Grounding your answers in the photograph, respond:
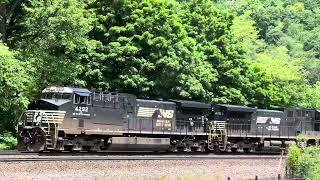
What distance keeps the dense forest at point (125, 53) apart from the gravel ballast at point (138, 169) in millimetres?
9645

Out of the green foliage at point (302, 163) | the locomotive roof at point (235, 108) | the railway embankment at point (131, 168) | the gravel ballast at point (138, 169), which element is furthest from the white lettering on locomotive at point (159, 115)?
the green foliage at point (302, 163)

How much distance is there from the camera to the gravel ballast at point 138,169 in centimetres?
1642

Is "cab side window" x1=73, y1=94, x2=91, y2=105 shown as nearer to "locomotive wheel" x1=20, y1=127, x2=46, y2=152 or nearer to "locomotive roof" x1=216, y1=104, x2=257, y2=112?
"locomotive wheel" x1=20, y1=127, x2=46, y2=152

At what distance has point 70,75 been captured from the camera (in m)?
30.2

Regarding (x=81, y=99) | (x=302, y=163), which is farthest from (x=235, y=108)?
(x=302, y=163)

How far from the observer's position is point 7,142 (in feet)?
94.8

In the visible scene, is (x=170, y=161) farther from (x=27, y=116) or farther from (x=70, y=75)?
(x=70, y=75)

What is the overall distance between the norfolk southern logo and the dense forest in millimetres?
4950

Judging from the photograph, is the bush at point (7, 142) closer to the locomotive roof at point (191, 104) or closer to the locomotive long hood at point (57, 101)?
the locomotive long hood at point (57, 101)

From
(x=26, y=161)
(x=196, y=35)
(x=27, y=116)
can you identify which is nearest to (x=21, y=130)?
(x=27, y=116)

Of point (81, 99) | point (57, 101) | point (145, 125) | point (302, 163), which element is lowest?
point (302, 163)

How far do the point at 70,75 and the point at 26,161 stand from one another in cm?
1363

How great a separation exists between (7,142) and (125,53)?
9.27 meters

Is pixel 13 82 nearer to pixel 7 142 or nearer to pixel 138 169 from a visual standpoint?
pixel 7 142
